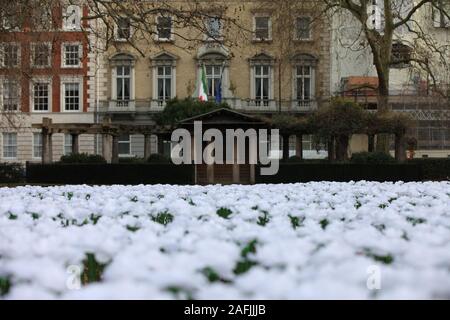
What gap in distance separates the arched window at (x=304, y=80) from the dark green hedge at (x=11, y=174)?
2299cm

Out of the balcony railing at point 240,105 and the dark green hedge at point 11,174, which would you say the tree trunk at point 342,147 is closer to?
the dark green hedge at point 11,174

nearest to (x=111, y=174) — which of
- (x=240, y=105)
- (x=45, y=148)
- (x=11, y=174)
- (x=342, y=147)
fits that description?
(x=45, y=148)

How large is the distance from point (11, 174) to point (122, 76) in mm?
18229

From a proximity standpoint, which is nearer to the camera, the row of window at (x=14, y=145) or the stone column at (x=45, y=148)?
the stone column at (x=45, y=148)

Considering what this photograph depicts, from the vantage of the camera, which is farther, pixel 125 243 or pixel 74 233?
pixel 74 233

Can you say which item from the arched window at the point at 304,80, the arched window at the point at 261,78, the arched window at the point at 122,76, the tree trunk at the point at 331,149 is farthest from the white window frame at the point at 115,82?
the tree trunk at the point at 331,149

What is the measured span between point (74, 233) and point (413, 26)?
50.4 meters

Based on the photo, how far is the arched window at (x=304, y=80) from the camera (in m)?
48.7

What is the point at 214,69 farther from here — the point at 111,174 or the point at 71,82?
the point at 111,174

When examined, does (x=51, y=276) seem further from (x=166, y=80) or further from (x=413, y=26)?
(x=413, y=26)

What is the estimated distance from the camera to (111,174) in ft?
93.8

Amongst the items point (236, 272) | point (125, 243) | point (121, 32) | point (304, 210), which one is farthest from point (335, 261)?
point (121, 32)

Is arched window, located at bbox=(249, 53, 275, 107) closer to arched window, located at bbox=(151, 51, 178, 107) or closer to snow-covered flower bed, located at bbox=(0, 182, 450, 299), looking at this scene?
arched window, located at bbox=(151, 51, 178, 107)

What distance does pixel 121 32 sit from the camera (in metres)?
14.5
